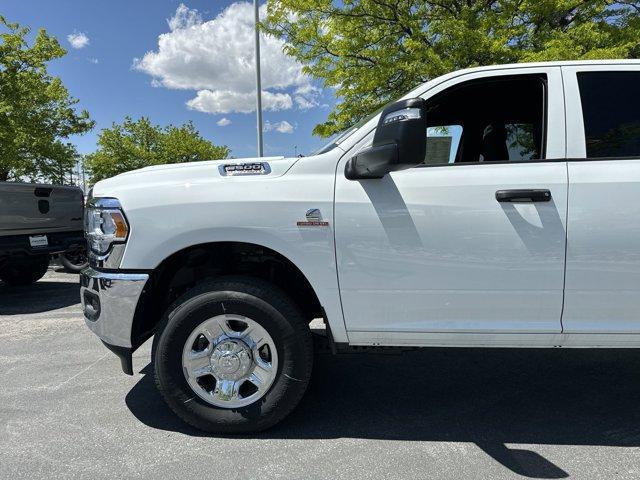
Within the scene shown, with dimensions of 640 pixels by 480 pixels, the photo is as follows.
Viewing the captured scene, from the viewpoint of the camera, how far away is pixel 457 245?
254 cm

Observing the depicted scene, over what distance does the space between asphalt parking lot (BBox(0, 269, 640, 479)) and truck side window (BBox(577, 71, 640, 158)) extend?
1.63 meters

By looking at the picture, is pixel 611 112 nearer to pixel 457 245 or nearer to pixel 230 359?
pixel 457 245

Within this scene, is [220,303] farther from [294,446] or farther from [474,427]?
[474,427]

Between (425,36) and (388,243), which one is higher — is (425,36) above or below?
above

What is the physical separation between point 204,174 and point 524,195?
1.73 meters

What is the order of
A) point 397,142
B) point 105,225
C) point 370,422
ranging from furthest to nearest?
point 370,422 → point 105,225 → point 397,142

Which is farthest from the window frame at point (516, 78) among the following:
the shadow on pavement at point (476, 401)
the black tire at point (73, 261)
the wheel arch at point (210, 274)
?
the black tire at point (73, 261)

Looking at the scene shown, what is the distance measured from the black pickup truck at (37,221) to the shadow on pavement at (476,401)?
3365mm

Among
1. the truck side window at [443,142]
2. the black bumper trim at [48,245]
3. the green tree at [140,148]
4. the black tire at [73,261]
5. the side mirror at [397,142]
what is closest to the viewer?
the side mirror at [397,142]

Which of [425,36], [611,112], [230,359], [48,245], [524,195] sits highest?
[425,36]

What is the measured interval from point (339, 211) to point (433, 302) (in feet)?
2.31

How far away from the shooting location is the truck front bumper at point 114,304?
271cm

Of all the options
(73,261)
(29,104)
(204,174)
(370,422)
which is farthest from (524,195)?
(29,104)

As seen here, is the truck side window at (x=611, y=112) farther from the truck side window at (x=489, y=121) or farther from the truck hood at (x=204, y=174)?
the truck hood at (x=204, y=174)
